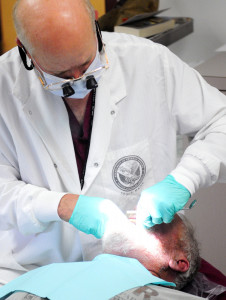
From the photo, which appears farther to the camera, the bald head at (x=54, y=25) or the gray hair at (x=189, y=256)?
the gray hair at (x=189, y=256)

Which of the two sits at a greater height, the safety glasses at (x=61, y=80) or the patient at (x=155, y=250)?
the safety glasses at (x=61, y=80)

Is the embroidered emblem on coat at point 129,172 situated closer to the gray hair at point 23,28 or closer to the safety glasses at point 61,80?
the safety glasses at point 61,80

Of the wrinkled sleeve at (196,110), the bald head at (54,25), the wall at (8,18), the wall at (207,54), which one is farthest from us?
the wall at (8,18)

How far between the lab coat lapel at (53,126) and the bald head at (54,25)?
0.29 m

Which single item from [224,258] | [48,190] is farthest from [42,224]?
[224,258]

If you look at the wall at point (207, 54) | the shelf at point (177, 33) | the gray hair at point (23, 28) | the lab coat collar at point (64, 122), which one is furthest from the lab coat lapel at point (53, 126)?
the shelf at point (177, 33)

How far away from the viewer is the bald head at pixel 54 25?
1.62 m

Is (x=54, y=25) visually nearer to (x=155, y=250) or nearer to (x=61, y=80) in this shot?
(x=61, y=80)

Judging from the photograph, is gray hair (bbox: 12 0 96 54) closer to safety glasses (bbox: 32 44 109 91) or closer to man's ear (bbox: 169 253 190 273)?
safety glasses (bbox: 32 44 109 91)

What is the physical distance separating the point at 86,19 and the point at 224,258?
1.50 meters

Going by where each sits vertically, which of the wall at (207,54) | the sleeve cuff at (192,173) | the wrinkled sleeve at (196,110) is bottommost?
the wall at (207,54)

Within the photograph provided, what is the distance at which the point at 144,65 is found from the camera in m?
2.01

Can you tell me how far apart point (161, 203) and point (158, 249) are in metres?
0.17

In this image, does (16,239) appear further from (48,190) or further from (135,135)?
(135,135)
